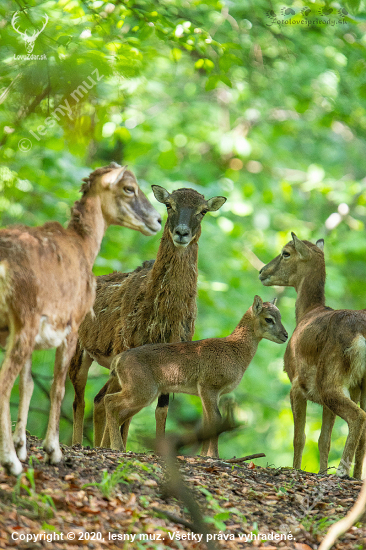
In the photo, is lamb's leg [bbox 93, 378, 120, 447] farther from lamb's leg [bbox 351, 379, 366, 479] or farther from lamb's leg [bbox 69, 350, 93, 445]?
lamb's leg [bbox 351, 379, 366, 479]

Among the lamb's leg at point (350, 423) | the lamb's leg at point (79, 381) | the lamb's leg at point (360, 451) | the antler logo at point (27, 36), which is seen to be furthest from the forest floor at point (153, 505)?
the antler logo at point (27, 36)

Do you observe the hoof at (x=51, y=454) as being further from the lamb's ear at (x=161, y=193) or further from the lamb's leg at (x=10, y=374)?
the lamb's ear at (x=161, y=193)

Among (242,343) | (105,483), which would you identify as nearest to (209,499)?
(105,483)

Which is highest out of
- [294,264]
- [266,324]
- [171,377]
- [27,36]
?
[27,36]

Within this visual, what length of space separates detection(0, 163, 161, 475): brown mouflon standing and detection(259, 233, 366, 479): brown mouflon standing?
2.92 metres

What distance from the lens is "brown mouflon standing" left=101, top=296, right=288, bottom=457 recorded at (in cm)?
739

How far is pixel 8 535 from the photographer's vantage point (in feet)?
12.6

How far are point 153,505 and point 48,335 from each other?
1.53m

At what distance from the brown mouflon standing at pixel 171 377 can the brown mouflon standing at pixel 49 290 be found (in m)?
1.92

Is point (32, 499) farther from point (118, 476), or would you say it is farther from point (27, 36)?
point (27, 36)

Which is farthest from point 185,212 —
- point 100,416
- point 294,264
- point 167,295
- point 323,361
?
point 100,416

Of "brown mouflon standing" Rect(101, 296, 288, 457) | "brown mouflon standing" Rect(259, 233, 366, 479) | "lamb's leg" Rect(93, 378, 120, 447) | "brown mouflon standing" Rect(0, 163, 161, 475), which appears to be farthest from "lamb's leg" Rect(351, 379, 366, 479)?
"brown mouflon standing" Rect(0, 163, 161, 475)

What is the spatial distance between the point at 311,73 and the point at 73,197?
7.07m

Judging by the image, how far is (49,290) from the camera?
4789 mm
